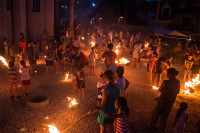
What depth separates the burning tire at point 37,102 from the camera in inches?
266

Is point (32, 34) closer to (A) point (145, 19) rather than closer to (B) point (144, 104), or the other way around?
(B) point (144, 104)

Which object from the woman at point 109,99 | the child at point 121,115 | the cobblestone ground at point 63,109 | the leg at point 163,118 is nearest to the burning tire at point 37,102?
the cobblestone ground at point 63,109

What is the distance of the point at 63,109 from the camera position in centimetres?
687

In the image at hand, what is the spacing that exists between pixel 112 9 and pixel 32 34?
37337 millimetres

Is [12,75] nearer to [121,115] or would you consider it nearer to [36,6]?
[121,115]

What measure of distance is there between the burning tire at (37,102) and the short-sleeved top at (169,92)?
4.31 m

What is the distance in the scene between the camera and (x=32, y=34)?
58.0 feet

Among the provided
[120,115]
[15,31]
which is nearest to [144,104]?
[120,115]

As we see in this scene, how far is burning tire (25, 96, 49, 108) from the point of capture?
22.2ft

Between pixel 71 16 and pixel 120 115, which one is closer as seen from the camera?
pixel 120 115

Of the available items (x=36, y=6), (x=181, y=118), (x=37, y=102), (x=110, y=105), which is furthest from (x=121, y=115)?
(x=36, y=6)

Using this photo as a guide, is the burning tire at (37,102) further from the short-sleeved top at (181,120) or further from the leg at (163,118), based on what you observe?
the short-sleeved top at (181,120)

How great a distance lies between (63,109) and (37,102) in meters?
1.03

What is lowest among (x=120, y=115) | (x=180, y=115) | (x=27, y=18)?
(x=180, y=115)
